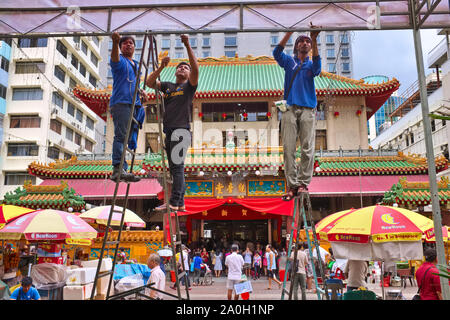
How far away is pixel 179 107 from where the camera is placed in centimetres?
476

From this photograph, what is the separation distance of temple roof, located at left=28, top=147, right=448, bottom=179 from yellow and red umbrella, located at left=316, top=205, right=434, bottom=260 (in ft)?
29.2

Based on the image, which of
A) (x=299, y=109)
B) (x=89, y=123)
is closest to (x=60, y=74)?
(x=89, y=123)

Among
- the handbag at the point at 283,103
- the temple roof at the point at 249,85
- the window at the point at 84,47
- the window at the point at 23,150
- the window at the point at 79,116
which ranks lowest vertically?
the handbag at the point at 283,103

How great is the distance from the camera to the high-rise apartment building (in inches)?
1174

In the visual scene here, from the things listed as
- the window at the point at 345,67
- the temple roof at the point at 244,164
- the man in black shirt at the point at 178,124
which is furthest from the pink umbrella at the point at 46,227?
the window at the point at 345,67

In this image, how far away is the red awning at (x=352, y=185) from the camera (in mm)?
17281

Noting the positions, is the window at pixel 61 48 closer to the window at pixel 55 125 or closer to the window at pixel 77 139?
the window at pixel 55 125

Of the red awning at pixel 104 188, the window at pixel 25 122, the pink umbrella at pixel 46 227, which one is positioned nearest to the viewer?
the pink umbrella at pixel 46 227

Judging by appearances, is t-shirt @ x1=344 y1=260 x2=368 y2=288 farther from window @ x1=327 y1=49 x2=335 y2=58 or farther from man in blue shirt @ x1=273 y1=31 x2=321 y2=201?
window @ x1=327 y1=49 x2=335 y2=58

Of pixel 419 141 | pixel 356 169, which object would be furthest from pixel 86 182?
pixel 419 141

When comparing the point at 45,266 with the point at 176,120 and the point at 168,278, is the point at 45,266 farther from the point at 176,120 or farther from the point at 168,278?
the point at 168,278

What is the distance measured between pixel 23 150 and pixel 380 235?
31.2m

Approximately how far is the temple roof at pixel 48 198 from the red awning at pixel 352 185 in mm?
10834

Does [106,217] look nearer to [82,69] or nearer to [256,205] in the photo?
[256,205]
